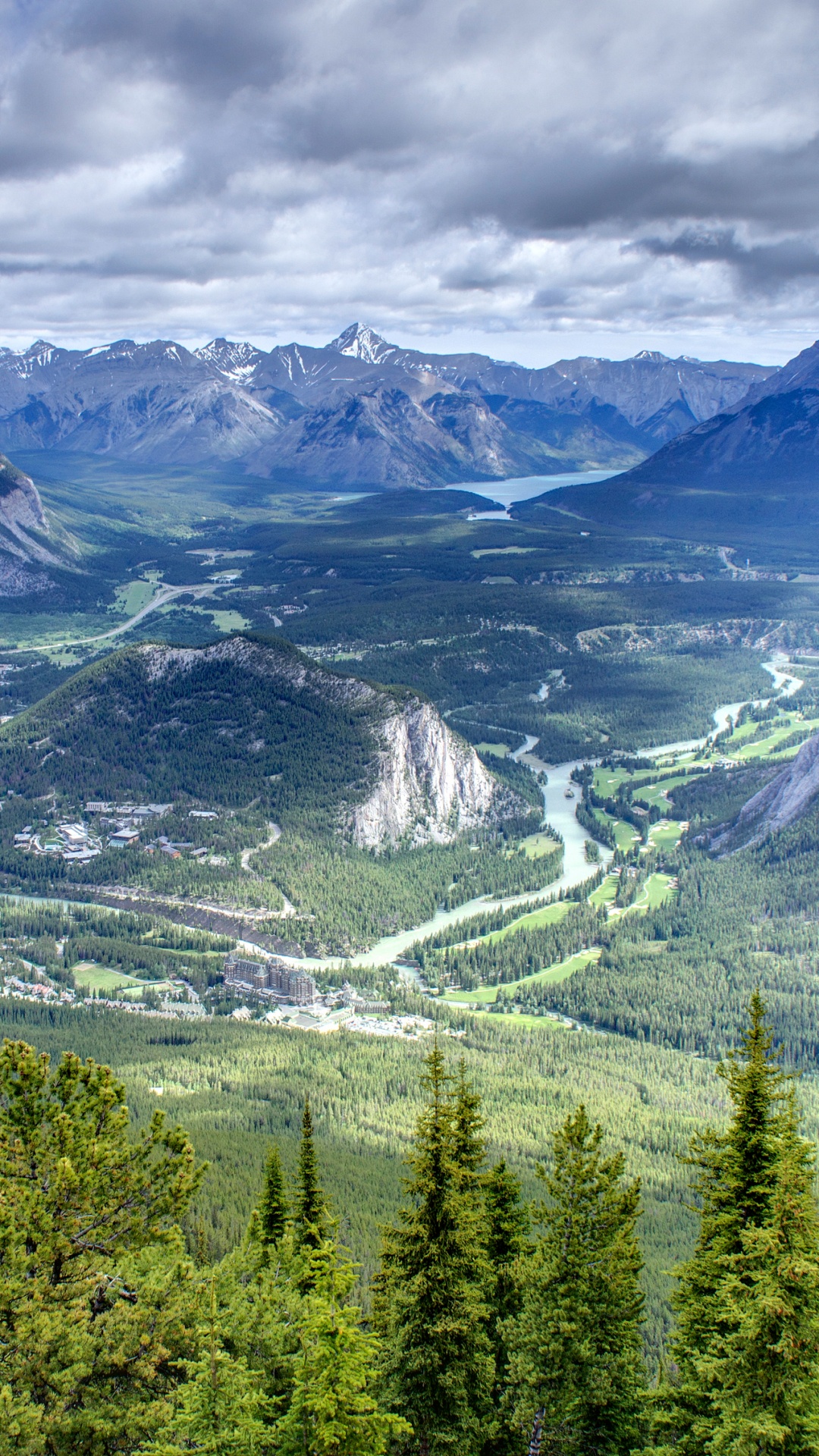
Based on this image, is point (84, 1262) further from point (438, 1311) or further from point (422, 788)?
point (422, 788)

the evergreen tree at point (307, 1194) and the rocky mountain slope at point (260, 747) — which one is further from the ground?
the rocky mountain slope at point (260, 747)

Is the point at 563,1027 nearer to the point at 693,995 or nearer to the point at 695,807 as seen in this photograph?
the point at 693,995

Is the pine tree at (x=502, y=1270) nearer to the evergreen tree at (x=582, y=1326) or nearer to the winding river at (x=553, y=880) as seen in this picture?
the evergreen tree at (x=582, y=1326)

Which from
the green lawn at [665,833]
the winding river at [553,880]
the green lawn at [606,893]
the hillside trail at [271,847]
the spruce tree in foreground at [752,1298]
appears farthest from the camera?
the green lawn at [665,833]

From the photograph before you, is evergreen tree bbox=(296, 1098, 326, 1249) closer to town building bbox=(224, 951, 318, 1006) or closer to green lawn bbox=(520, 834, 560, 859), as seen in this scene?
town building bbox=(224, 951, 318, 1006)

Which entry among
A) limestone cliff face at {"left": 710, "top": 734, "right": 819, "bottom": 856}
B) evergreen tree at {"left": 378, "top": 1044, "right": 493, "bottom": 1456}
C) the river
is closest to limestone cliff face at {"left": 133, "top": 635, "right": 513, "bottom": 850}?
the river

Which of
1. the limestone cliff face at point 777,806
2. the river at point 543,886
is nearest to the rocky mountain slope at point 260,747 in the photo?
the river at point 543,886

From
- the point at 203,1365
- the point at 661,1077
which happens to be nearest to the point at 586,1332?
the point at 203,1365
